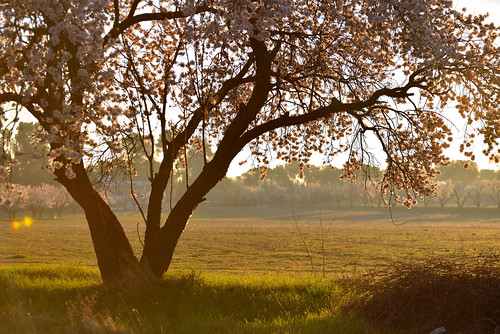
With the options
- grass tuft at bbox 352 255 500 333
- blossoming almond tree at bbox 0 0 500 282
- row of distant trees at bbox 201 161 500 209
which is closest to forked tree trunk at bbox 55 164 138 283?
blossoming almond tree at bbox 0 0 500 282

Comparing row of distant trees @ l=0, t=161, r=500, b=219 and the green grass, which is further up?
row of distant trees @ l=0, t=161, r=500, b=219

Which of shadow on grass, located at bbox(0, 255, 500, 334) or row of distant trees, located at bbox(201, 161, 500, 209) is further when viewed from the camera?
row of distant trees, located at bbox(201, 161, 500, 209)

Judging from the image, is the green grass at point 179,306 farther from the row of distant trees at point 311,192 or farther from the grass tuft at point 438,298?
the row of distant trees at point 311,192

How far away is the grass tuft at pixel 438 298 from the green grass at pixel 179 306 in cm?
48

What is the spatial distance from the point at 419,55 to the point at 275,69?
212 inches

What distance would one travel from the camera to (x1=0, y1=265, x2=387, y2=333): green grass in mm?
7637

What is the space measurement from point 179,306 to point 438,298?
516cm

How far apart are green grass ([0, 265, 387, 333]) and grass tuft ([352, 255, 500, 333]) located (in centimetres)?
48

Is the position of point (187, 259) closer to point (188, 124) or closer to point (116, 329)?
point (188, 124)

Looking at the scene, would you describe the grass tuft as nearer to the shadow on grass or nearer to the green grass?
the shadow on grass

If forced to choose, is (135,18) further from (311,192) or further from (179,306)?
(311,192)

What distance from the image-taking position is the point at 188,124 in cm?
1328

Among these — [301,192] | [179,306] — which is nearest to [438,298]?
[179,306]

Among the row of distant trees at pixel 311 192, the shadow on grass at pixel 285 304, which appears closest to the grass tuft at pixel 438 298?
the shadow on grass at pixel 285 304
